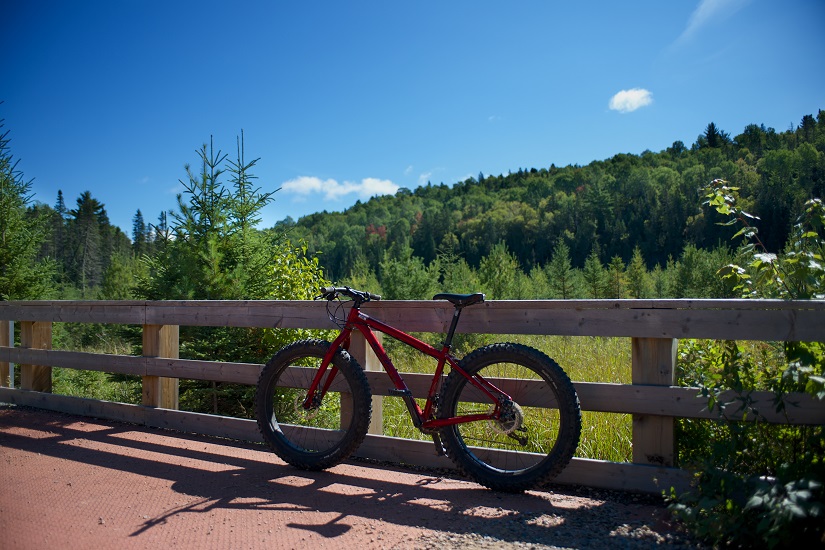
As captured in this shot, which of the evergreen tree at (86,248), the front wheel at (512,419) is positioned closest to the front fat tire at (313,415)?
the front wheel at (512,419)

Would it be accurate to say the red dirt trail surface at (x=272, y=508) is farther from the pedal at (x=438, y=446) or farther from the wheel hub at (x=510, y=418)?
the wheel hub at (x=510, y=418)

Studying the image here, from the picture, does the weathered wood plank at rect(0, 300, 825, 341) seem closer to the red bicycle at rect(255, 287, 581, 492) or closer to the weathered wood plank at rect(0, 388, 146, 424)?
the red bicycle at rect(255, 287, 581, 492)

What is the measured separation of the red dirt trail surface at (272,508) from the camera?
9.50 ft

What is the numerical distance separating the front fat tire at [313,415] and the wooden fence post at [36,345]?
11.8ft

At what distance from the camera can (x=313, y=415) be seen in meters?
4.39

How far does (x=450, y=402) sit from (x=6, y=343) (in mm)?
6036

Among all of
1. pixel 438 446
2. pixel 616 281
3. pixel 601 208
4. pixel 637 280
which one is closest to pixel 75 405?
pixel 438 446

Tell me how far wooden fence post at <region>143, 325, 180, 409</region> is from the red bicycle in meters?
1.49

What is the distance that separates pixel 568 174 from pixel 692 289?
94397 mm

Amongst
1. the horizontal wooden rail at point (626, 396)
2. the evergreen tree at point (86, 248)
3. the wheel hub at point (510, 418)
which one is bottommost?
the wheel hub at point (510, 418)

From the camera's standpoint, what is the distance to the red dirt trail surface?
290 centimetres

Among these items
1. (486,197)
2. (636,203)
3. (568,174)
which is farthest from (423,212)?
(636,203)

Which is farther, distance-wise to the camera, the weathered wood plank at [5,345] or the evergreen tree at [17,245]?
the evergreen tree at [17,245]

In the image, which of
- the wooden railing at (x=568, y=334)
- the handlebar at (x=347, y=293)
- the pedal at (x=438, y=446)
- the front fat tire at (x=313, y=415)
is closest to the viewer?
the wooden railing at (x=568, y=334)
